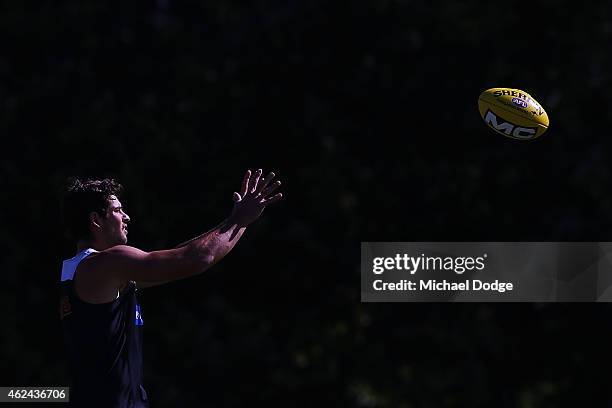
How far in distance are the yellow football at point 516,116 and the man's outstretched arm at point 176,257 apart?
4164mm

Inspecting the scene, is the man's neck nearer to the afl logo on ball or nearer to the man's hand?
the man's hand

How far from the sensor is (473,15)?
1755 cm

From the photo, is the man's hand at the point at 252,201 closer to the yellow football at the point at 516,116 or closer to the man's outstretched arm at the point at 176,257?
the man's outstretched arm at the point at 176,257

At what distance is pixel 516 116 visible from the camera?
11.0 metres

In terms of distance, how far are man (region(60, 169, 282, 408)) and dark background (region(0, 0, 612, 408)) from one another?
9.66 meters

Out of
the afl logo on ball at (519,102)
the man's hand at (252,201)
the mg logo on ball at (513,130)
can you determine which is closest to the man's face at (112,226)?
the man's hand at (252,201)

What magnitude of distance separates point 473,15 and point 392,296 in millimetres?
3948

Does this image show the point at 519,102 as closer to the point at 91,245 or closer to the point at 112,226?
the point at 112,226

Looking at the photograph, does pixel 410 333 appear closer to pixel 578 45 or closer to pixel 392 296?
pixel 392 296

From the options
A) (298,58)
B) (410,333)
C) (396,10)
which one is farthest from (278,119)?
(410,333)

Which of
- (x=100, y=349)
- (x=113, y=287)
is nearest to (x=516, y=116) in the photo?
(x=113, y=287)

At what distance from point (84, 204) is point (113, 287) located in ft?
1.90

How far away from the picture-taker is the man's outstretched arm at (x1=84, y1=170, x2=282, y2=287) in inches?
278

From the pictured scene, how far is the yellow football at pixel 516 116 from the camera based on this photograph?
1099 centimetres
